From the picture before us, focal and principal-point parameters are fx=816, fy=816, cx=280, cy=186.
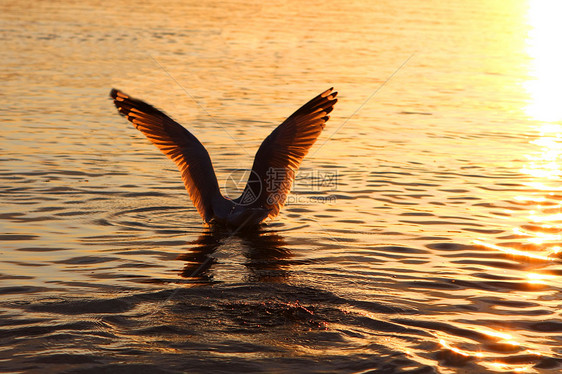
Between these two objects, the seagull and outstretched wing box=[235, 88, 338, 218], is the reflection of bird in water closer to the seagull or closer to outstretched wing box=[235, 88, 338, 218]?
the seagull

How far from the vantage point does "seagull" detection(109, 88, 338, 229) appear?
9.40m

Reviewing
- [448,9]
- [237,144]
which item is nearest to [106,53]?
[237,144]

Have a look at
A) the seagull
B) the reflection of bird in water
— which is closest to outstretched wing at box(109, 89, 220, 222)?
the seagull

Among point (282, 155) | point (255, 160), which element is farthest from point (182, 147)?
point (282, 155)

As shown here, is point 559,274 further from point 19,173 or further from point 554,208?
point 19,173

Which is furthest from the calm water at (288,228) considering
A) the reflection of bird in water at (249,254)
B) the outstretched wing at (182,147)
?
the outstretched wing at (182,147)

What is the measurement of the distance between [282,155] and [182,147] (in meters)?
1.18

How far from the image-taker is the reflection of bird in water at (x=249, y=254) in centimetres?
784

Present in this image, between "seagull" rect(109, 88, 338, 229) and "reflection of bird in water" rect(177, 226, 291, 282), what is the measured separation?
0.17m

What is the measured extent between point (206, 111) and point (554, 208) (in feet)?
27.0

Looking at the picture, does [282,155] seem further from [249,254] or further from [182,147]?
[249,254]

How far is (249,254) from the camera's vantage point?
8.71 metres

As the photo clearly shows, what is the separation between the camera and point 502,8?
46000 millimetres

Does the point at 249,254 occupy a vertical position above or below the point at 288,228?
below
